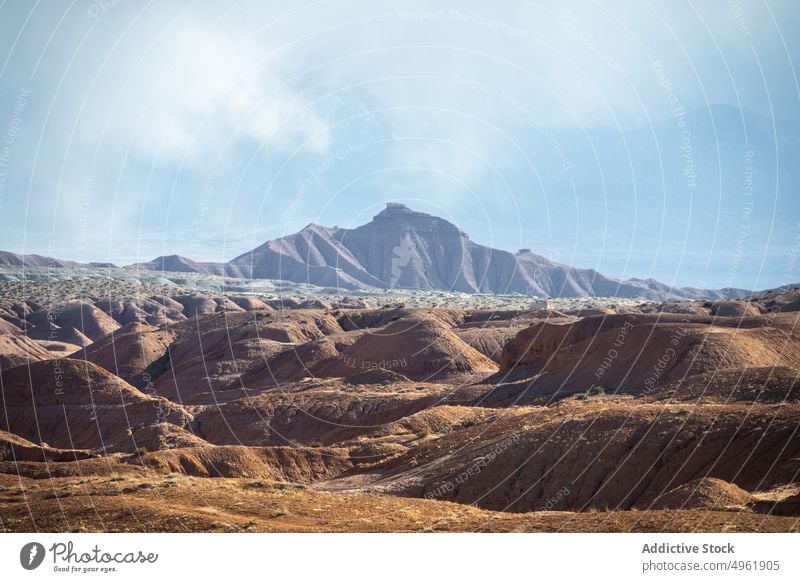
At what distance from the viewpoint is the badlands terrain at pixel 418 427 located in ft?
72.6

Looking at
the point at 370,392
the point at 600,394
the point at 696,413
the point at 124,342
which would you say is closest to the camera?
the point at 696,413

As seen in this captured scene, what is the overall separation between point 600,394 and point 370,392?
25.7 metres

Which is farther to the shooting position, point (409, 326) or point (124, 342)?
point (124, 342)

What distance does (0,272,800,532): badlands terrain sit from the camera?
22.1 meters

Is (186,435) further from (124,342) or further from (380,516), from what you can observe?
(124,342)

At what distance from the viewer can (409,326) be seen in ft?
305

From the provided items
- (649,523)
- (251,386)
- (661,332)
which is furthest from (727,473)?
(251,386)
